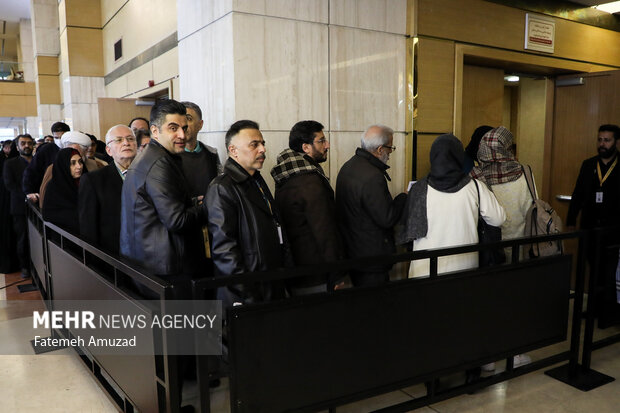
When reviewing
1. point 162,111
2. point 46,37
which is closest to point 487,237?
point 162,111

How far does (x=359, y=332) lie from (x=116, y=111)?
584cm

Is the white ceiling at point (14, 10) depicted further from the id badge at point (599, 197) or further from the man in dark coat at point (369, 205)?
the id badge at point (599, 197)

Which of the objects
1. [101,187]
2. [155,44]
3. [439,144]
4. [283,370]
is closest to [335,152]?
[439,144]

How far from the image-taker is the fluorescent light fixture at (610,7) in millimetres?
4918

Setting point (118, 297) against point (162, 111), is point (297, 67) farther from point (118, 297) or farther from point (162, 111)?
point (118, 297)

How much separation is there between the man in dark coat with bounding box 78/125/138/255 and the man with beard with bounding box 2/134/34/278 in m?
3.24

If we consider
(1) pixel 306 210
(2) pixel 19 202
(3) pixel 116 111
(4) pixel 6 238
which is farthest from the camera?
(3) pixel 116 111

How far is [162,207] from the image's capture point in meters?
2.28

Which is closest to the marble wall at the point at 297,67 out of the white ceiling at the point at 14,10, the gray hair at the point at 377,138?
the gray hair at the point at 377,138

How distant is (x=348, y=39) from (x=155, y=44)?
3235 millimetres

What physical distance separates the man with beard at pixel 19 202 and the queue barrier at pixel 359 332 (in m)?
3.34

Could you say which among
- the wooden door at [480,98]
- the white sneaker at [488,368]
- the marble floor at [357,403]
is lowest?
the marble floor at [357,403]

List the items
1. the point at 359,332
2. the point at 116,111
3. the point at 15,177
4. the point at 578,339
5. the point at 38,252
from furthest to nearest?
1. the point at 116,111
2. the point at 15,177
3. the point at 38,252
4. the point at 578,339
5. the point at 359,332

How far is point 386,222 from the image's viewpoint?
116 inches
